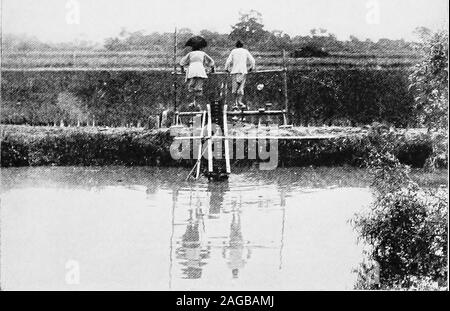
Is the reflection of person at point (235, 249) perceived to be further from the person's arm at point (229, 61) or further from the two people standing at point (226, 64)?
the person's arm at point (229, 61)

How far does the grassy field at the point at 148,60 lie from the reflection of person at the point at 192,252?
2070 millimetres

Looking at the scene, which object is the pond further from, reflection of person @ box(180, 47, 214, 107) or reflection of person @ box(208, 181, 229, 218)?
reflection of person @ box(180, 47, 214, 107)

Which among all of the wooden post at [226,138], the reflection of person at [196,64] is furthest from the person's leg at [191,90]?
the wooden post at [226,138]

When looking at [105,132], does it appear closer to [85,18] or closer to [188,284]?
[85,18]

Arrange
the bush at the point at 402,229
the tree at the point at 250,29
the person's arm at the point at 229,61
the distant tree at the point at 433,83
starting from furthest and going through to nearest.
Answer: the person's arm at the point at 229,61
the tree at the point at 250,29
the distant tree at the point at 433,83
the bush at the point at 402,229

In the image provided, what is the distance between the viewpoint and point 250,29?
24.3 ft

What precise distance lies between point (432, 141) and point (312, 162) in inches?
50.9

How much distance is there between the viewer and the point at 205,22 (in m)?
7.29

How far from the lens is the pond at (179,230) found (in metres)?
A: 6.48

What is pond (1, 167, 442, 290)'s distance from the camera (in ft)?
21.3

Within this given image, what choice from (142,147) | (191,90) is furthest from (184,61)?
(142,147)

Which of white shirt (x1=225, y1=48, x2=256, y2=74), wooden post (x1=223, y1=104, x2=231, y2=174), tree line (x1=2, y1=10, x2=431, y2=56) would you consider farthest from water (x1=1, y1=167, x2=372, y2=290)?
tree line (x1=2, y1=10, x2=431, y2=56)

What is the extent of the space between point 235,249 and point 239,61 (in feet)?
7.34
